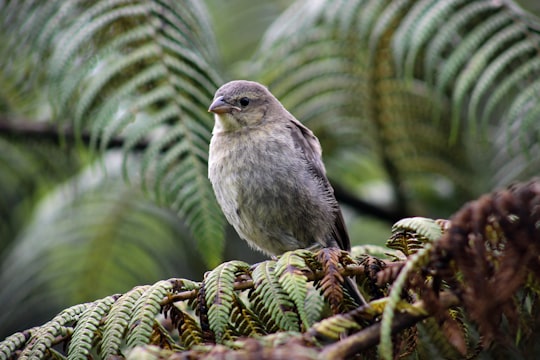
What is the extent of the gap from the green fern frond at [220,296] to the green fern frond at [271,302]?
0.07 m

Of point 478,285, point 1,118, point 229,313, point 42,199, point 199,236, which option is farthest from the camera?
point 42,199

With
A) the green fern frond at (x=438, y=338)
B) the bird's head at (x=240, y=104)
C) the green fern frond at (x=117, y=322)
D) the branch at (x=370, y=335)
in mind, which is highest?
the bird's head at (x=240, y=104)

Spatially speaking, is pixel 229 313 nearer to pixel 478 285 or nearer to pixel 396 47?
pixel 478 285

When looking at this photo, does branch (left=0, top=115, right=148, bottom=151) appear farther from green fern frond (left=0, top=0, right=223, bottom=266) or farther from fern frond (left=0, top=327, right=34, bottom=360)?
fern frond (left=0, top=327, right=34, bottom=360)

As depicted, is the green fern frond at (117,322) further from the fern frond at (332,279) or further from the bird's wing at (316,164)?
the bird's wing at (316,164)

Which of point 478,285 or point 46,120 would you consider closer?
point 478,285

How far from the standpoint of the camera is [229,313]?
5.90ft

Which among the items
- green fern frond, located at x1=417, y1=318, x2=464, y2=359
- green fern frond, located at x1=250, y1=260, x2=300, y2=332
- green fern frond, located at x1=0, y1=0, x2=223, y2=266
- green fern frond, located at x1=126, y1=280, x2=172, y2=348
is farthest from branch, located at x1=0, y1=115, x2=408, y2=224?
green fern frond, located at x1=126, y1=280, x2=172, y2=348

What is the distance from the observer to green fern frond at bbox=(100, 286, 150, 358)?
1687mm

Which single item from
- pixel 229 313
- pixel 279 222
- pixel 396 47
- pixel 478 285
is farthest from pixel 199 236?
pixel 478 285

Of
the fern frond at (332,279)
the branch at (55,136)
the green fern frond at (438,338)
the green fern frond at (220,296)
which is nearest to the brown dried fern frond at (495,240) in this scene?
the green fern frond at (438,338)

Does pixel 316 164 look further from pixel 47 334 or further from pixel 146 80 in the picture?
pixel 47 334

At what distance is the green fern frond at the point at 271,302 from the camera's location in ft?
5.56

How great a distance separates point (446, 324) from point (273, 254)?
5.56ft
